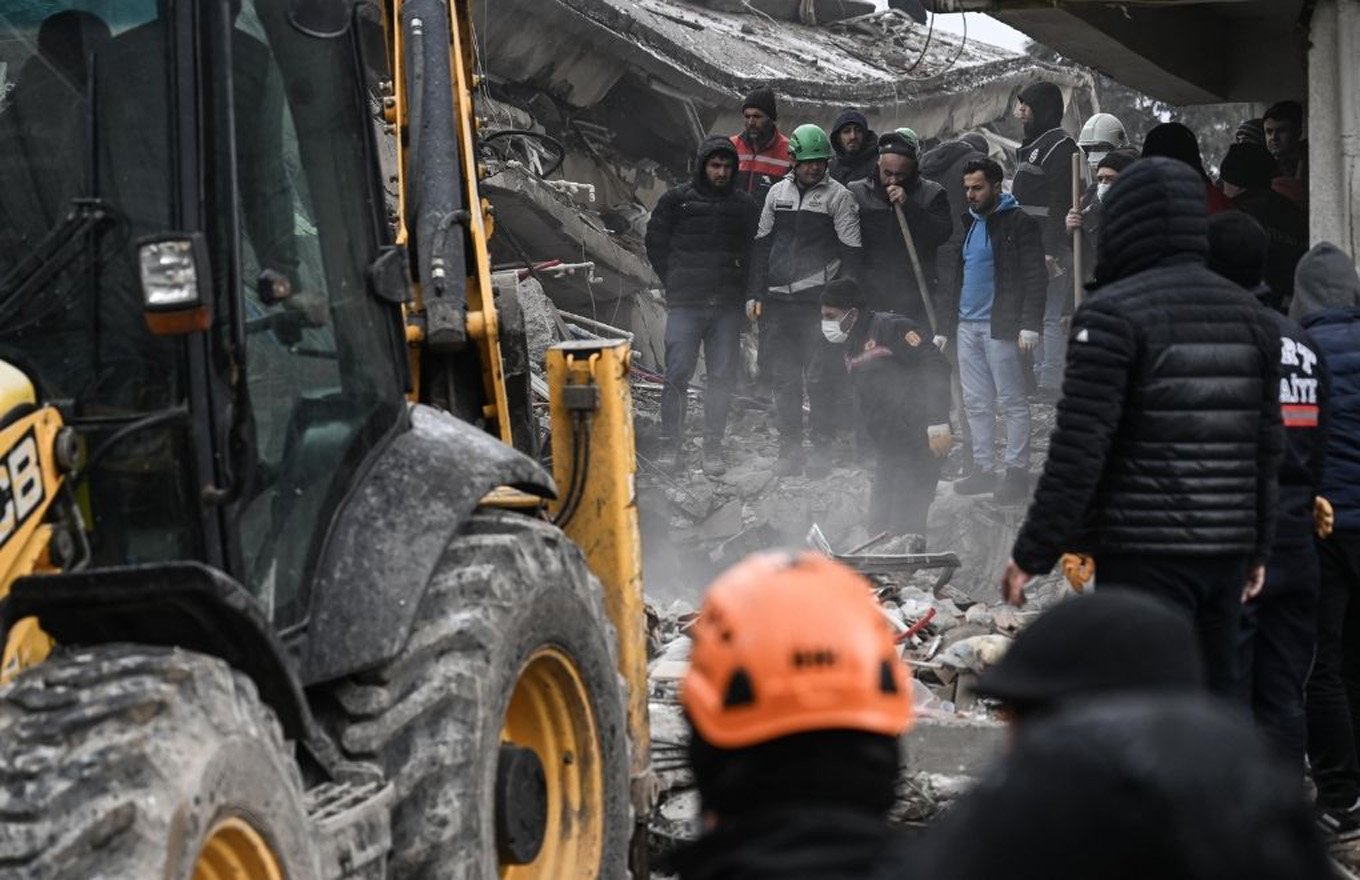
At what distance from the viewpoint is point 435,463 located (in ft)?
14.8

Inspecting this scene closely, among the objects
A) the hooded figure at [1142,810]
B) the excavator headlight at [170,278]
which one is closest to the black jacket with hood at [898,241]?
the excavator headlight at [170,278]

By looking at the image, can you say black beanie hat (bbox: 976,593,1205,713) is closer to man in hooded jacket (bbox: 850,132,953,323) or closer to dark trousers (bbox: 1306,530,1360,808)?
dark trousers (bbox: 1306,530,1360,808)

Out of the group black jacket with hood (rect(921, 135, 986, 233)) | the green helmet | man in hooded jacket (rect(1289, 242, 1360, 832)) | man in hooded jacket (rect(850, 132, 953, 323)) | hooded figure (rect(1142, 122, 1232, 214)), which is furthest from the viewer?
black jacket with hood (rect(921, 135, 986, 233))

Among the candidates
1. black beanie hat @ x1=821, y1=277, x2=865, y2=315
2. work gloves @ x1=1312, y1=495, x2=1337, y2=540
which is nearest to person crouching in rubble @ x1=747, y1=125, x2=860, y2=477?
black beanie hat @ x1=821, y1=277, x2=865, y2=315

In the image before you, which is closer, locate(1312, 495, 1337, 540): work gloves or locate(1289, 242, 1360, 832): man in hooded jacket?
locate(1312, 495, 1337, 540): work gloves

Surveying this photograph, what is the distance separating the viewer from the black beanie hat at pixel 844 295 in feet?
38.2

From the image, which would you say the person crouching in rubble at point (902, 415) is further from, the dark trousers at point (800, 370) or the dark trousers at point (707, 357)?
the dark trousers at point (707, 357)

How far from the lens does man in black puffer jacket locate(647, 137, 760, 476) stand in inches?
483

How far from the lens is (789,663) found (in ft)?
6.37

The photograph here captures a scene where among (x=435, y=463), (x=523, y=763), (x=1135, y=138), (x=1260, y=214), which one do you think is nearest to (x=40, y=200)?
(x=435, y=463)

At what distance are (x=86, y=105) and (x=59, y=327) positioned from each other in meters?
0.41

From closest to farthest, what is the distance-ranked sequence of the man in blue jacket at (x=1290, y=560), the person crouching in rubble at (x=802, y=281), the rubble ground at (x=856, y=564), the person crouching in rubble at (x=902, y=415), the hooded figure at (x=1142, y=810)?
the hooded figure at (x=1142, y=810)
the man in blue jacket at (x=1290, y=560)
the rubble ground at (x=856, y=564)
the person crouching in rubble at (x=902, y=415)
the person crouching in rubble at (x=802, y=281)

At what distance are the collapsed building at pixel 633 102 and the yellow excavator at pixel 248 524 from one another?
741 cm

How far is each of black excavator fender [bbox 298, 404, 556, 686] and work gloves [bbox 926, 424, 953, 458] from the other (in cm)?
640
